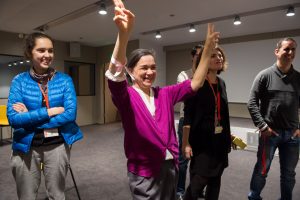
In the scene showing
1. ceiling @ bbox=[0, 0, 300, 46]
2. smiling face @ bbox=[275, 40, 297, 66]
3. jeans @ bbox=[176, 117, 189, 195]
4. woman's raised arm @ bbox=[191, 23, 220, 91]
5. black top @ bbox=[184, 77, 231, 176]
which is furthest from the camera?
ceiling @ bbox=[0, 0, 300, 46]

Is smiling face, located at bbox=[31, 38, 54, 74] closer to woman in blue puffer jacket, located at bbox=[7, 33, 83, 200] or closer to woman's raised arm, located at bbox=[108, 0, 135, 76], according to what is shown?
woman in blue puffer jacket, located at bbox=[7, 33, 83, 200]

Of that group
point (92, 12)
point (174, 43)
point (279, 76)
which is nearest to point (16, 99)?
point (279, 76)

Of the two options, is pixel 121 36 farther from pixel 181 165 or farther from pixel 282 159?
pixel 282 159

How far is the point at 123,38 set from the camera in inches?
33.6

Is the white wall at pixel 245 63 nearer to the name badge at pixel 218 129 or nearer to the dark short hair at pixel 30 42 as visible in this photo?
the name badge at pixel 218 129

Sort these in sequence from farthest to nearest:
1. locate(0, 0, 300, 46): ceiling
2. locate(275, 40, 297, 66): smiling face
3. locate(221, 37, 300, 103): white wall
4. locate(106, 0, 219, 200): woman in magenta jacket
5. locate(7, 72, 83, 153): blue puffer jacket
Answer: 1. locate(221, 37, 300, 103): white wall
2. locate(0, 0, 300, 46): ceiling
3. locate(275, 40, 297, 66): smiling face
4. locate(7, 72, 83, 153): blue puffer jacket
5. locate(106, 0, 219, 200): woman in magenta jacket

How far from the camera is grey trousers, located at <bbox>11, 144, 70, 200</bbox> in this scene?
1345 mm

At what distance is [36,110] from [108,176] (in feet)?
6.12

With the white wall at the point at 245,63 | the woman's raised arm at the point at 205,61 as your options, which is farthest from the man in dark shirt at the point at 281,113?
the white wall at the point at 245,63

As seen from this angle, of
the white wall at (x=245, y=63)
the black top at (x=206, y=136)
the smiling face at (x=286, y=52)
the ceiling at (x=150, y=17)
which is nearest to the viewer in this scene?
the black top at (x=206, y=136)

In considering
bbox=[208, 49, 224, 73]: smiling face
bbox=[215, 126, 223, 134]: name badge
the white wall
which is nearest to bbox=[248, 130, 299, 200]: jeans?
bbox=[215, 126, 223, 134]: name badge

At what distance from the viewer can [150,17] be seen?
416 centimetres

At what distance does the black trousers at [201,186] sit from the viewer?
1.54m

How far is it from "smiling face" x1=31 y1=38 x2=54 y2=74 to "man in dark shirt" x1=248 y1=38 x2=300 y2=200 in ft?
5.35
